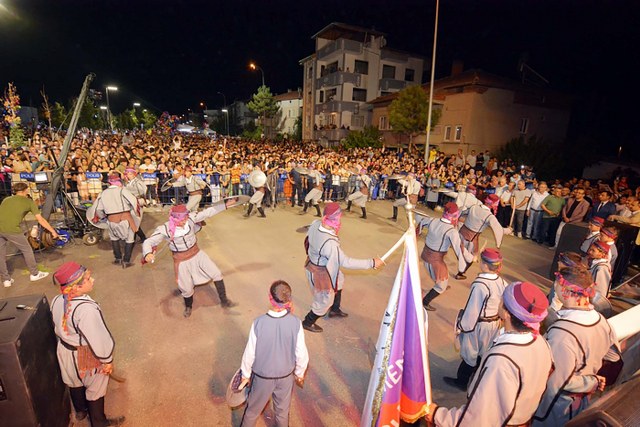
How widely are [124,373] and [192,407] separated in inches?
43.8

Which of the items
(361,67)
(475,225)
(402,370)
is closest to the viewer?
(402,370)

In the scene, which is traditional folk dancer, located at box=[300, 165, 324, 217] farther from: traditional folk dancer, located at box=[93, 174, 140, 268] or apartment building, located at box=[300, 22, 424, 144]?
apartment building, located at box=[300, 22, 424, 144]

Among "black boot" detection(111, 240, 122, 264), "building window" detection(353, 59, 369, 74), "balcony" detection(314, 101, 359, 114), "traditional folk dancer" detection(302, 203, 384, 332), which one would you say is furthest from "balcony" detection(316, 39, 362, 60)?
"traditional folk dancer" detection(302, 203, 384, 332)

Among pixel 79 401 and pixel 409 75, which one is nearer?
pixel 79 401

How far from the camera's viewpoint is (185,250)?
5.24m

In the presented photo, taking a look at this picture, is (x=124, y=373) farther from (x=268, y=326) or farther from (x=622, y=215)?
(x=622, y=215)

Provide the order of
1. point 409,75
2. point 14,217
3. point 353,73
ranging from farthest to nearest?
1. point 409,75
2. point 353,73
3. point 14,217

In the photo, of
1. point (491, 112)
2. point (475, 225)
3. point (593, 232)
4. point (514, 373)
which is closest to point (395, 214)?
point (475, 225)

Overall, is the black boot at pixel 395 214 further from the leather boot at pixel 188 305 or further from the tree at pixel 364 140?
the tree at pixel 364 140

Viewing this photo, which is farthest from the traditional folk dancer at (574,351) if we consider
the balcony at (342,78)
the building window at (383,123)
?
the balcony at (342,78)

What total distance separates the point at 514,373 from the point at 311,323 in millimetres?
3250

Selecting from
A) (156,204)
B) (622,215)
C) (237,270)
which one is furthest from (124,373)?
(622,215)

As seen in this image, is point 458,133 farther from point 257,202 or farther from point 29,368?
point 29,368

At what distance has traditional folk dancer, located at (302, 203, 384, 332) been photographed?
15.4ft
